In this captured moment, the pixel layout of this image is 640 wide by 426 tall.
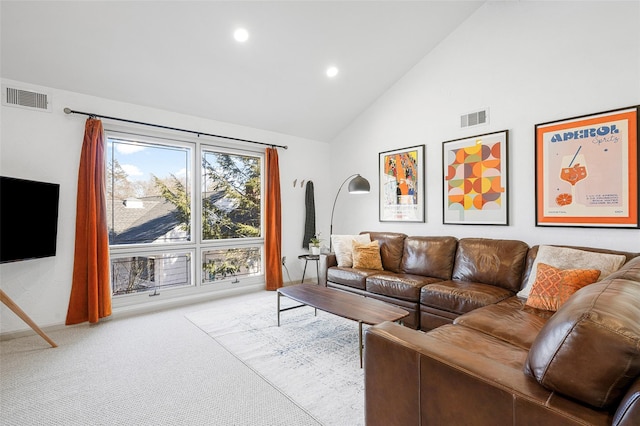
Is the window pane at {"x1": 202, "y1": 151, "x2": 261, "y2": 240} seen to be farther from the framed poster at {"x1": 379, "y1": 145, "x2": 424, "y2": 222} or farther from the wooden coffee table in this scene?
the framed poster at {"x1": 379, "y1": 145, "x2": 424, "y2": 222}

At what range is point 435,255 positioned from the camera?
359cm

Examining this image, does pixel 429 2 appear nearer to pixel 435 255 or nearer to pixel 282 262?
pixel 435 255

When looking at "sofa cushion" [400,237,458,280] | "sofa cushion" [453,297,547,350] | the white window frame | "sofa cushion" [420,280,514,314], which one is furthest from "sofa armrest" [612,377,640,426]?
the white window frame

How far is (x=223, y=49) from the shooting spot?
3330 mm

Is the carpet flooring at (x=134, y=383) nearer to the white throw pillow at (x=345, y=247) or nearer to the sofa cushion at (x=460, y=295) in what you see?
the sofa cushion at (x=460, y=295)

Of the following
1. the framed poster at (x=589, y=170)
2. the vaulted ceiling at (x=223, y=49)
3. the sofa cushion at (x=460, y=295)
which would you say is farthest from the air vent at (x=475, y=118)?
the sofa cushion at (x=460, y=295)

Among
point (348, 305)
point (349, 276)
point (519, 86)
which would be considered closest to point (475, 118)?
point (519, 86)

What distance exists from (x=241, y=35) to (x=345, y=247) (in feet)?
9.20

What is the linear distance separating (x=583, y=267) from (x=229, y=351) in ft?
9.78

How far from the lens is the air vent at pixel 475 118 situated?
3533 millimetres

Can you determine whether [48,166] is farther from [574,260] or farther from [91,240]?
[574,260]

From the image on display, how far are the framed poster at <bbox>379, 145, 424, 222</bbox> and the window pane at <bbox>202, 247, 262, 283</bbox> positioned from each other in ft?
A: 6.92

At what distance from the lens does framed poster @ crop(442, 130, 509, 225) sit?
339cm

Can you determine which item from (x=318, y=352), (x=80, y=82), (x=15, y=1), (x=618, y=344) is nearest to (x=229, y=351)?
(x=318, y=352)
